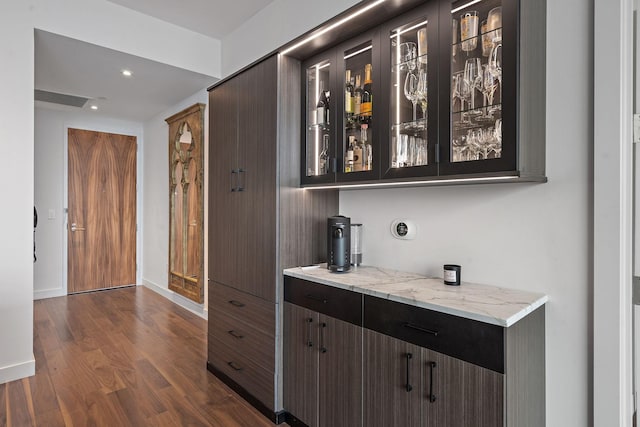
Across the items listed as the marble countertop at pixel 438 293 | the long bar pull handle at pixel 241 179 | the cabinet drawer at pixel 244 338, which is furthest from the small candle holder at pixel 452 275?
the long bar pull handle at pixel 241 179

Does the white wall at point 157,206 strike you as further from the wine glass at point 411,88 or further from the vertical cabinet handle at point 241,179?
the wine glass at point 411,88

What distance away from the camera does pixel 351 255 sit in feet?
7.78

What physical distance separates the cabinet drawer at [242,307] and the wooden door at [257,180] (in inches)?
2.5

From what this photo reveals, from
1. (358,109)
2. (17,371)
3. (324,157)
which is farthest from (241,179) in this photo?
(17,371)

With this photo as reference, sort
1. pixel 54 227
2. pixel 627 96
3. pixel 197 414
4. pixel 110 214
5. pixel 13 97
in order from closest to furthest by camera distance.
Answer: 1. pixel 627 96
2. pixel 197 414
3. pixel 13 97
4. pixel 54 227
5. pixel 110 214

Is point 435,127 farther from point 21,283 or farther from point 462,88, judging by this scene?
point 21,283

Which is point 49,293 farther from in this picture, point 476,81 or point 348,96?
point 476,81

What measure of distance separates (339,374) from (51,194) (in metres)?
5.19

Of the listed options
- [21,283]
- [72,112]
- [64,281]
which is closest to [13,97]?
[21,283]

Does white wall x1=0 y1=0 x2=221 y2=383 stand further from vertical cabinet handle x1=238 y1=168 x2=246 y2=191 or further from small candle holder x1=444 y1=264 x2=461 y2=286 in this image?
small candle holder x1=444 y1=264 x2=461 y2=286

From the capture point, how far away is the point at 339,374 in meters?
1.88

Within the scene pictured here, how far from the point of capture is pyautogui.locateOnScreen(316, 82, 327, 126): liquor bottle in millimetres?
2303

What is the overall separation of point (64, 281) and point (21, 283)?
2.88 metres

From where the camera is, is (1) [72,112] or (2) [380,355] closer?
(2) [380,355]
